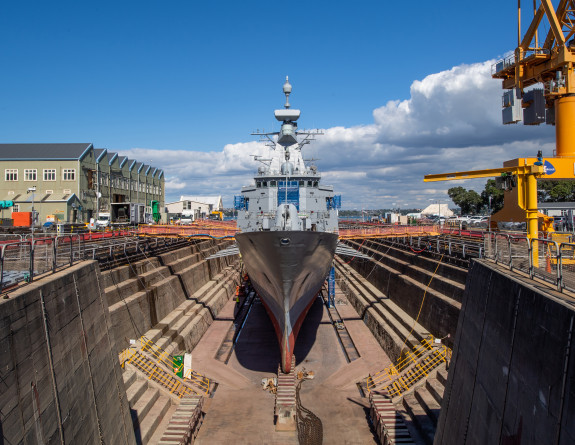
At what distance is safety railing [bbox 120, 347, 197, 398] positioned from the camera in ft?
47.5

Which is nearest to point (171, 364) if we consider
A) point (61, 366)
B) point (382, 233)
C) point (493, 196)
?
point (61, 366)

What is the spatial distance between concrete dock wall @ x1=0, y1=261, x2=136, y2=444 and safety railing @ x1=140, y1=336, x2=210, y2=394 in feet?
17.6

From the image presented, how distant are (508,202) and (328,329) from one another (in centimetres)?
1305

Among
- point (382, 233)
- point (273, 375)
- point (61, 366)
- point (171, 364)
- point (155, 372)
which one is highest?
point (382, 233)

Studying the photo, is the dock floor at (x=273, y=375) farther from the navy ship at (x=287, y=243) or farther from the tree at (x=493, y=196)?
the tree at (x=493, y=196)

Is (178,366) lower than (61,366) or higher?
lower

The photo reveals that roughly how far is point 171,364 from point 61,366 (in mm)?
9916

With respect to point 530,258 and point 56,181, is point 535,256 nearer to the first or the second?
point 530,258

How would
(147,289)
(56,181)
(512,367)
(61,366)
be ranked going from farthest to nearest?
(56,181)
(147,289)
(61,366)
(512,367)

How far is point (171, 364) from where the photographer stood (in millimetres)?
16281

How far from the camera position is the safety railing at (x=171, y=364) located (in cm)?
1562

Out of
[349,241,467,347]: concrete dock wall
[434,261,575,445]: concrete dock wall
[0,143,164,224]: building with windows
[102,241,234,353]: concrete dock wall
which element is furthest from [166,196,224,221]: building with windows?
[434,261,575,445]: concrete dock wall

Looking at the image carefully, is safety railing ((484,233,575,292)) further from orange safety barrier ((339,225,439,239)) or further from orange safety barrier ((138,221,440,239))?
orange safety barrier ((138,221,440,239))

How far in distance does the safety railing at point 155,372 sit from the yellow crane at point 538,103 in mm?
13064
